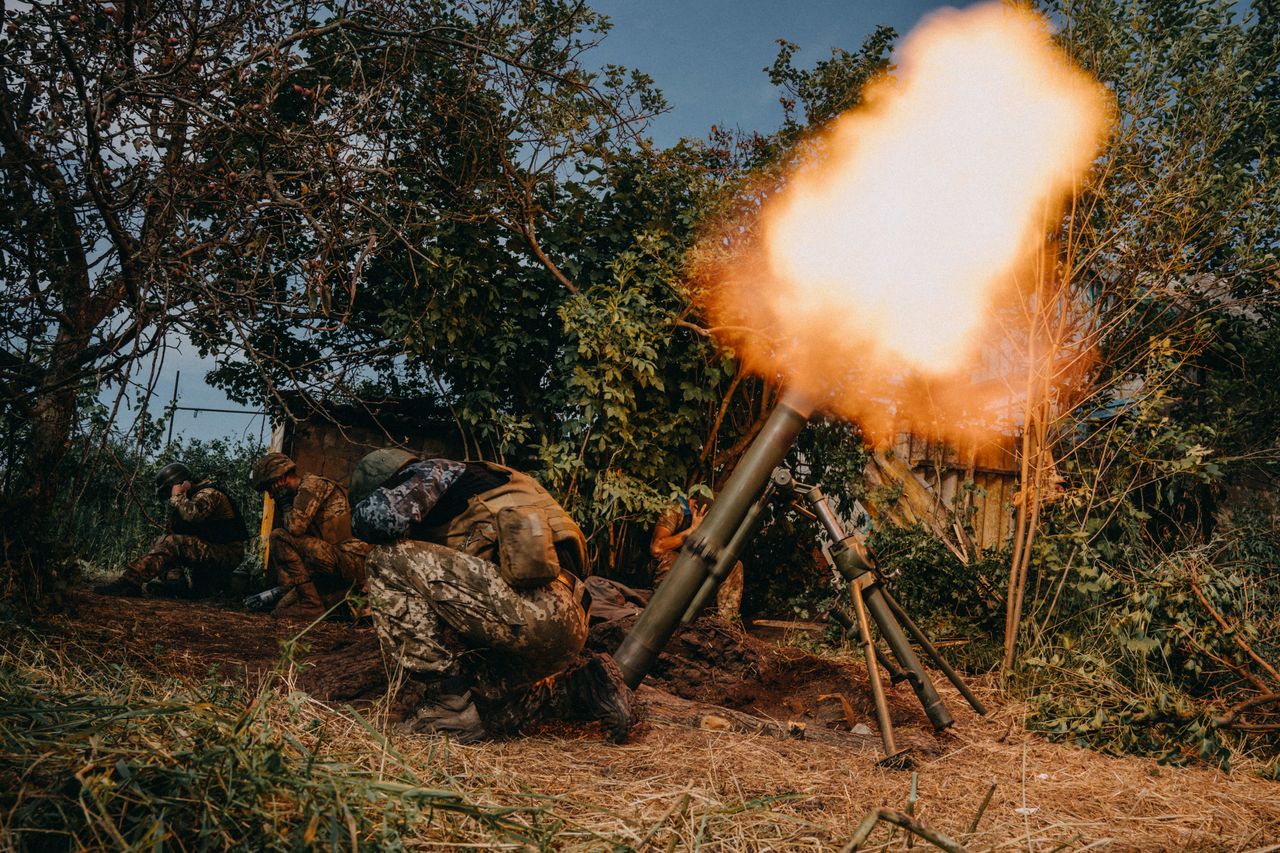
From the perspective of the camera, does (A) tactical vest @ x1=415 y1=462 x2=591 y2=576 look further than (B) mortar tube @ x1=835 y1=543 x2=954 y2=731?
Yes

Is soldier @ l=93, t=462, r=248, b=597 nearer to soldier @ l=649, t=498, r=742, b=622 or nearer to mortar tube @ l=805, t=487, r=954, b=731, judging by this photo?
soldier @ l=649, t=498, r=742, b=622

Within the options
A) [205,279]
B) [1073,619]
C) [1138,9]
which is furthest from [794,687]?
[1138,9]

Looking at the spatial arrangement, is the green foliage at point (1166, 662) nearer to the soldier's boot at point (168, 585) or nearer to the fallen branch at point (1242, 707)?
the fallen branch at point (1242, 707)

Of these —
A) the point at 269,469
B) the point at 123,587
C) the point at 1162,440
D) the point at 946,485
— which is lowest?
the point at 123,587

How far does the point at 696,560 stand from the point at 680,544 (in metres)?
2.79

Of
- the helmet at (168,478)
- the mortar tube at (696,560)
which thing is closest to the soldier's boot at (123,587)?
the helmet at (168,478)

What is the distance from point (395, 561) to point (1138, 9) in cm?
678

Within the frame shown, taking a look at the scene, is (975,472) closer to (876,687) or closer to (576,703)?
(876,687)

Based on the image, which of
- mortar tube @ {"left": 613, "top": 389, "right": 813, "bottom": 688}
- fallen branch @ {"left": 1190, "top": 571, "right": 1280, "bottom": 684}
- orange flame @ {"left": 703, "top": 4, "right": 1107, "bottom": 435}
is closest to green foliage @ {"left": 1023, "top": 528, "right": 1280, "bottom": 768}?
fallen branch @ {"left": 1190, "top": 571, "right": 1280, "bottom": 684}

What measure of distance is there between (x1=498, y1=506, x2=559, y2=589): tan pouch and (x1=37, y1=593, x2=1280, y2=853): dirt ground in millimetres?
751

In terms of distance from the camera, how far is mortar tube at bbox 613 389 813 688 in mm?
4117

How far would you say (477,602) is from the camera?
354cm

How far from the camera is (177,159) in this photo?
339 centimetres

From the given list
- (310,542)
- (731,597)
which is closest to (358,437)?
(310,542)
